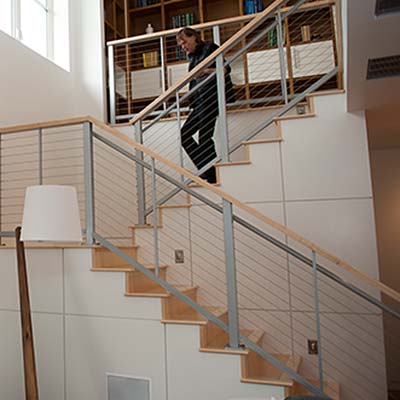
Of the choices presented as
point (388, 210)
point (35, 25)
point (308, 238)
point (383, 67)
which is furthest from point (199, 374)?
point (35, 25)

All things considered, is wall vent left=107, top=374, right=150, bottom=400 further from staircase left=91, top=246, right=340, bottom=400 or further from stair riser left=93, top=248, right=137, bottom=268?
stair riser left=93, top=248, right=137, bottom=268

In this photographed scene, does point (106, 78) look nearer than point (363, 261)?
No

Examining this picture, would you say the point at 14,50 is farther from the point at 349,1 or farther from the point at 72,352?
the point at 349,1

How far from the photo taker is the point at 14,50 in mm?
3818

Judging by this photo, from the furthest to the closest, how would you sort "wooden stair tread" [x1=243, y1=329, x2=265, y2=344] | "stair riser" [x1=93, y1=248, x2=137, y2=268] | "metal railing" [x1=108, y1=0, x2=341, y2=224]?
1. "metal railing" [x1=108, y1=0, x2=341, y2=224]
2. "wooden stair tread" [x1=243, y1=329, x2=265, y2=344]
3. "stair riser" [x1=93, y1=248, x2=137, y2=268]

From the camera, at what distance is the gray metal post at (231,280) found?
2432mm

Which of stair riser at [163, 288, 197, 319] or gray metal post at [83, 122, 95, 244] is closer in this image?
stair riser at [163, 288, 197, 319]

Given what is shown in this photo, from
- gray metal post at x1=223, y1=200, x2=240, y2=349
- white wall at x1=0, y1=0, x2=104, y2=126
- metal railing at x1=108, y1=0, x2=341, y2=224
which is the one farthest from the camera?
white wall at x1=0, y1=0, x2=104, y2=126

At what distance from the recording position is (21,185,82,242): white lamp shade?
81.4 inches

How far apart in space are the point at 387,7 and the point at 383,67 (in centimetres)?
65

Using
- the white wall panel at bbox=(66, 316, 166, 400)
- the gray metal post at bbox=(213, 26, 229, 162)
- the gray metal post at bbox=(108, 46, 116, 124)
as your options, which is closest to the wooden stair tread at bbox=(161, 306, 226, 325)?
the white wall panel at bbox=(66, 316, 166, 400)

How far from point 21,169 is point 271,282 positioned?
2.52 metres

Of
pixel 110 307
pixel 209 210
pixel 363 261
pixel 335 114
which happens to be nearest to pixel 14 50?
pixel 209 210

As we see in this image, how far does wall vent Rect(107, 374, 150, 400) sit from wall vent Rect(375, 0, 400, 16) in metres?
2.37
